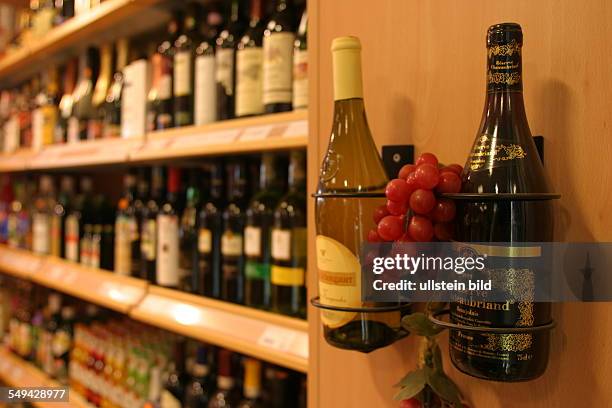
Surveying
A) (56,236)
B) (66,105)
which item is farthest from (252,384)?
(66,105)

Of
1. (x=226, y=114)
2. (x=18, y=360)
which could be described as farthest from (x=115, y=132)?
(x=18, y=360)

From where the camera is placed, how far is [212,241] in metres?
1.22

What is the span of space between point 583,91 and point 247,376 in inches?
34.1

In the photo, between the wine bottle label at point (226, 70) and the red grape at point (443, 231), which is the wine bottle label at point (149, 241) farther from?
the red grape at point (443, 231)

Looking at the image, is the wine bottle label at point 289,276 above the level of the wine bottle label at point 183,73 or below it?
below

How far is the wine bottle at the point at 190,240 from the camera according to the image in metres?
1.26

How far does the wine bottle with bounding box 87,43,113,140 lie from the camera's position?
174cm

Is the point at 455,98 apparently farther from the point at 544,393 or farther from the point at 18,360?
the point at 18,360

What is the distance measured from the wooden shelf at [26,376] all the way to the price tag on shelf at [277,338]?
0.85 meters

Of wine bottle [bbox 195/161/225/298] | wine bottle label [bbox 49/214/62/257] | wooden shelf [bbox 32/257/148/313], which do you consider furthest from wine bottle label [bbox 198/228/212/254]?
wine bottle label [bbox 49/214/62/257]

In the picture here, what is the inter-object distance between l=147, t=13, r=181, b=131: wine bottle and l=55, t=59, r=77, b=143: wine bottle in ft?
2.13

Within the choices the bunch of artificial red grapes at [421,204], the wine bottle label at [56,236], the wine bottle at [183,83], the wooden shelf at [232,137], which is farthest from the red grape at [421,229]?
the wine bottle label at [56,236]

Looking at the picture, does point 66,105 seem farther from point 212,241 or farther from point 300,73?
point 300,73

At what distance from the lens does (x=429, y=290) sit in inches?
21.2
